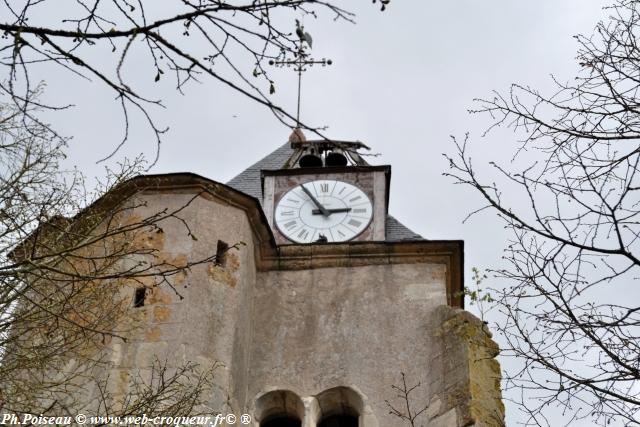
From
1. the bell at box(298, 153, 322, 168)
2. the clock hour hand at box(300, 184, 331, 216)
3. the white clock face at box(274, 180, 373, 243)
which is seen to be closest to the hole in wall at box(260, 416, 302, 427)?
the white clock face at box(274, 180, 373, 243)

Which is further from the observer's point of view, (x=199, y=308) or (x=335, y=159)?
(x=335, y=159)

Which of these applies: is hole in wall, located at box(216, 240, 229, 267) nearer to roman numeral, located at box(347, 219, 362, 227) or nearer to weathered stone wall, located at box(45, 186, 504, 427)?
weathered stone wall, located at box(45, 186, 504, 427)

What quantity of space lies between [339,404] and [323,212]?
357 centimetres

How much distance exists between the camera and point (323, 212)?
54.3 ft

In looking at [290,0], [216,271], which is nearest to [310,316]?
[216,271]

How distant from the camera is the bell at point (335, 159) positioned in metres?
18.1

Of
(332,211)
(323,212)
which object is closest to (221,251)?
(323,212)

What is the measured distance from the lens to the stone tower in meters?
12.7

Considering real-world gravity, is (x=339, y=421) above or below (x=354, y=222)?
below

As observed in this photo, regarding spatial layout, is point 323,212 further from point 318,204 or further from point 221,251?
point 221,251

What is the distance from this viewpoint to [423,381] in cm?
1348

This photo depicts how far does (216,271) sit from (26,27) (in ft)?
27.1

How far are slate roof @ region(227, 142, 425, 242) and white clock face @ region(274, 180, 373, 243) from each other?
419 millimetres

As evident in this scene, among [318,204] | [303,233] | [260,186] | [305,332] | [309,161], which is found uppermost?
[309,161]
